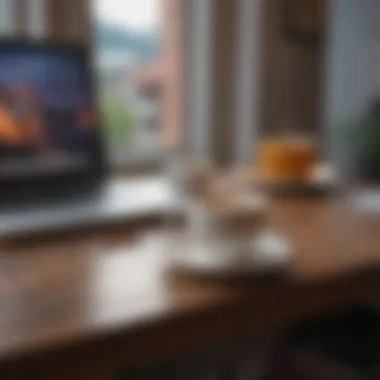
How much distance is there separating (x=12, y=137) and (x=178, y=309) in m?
0.59

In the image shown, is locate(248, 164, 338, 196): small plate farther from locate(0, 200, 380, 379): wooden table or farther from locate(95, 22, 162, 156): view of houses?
locate(95, 22, 162, 156): view of houses

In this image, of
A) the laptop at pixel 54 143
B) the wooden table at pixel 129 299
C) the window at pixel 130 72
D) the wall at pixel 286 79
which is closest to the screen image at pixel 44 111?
the laptop at pixel 54 143

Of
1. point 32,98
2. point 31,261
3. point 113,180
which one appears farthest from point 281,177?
point 31,261

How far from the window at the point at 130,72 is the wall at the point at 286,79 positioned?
0.86 ft

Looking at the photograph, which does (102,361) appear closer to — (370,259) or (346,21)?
(370,259)

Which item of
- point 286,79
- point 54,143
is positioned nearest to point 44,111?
point 54,143

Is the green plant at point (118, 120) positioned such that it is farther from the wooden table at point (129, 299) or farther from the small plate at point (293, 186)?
the wooden table at point (129, 299)

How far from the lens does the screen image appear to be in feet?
4.48

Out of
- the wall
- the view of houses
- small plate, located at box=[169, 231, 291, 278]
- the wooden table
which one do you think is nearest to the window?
the view of houses

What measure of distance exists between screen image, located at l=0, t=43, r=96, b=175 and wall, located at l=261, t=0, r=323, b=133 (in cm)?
68

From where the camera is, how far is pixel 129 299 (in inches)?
35.6

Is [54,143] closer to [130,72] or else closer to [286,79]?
[130,72]

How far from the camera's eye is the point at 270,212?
1374 mm

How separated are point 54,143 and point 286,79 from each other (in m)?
0.85
